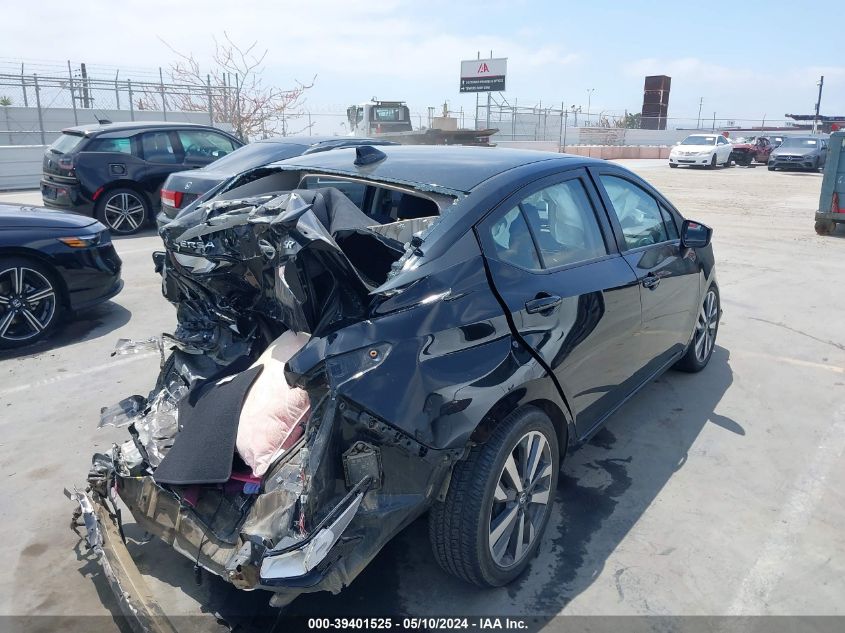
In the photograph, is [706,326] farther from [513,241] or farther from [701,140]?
[701,140]

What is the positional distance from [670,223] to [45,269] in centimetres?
502

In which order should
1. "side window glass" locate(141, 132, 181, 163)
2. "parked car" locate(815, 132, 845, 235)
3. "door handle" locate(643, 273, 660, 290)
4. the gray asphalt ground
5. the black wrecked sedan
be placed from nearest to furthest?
the black wrecked sedan
the gray asphalt ground
"door handle" locate(643, 273, 660, 290)
"side window glass" locate(141, 132, 181, 163)
"parked car" locate(815, 132, 845, 235)

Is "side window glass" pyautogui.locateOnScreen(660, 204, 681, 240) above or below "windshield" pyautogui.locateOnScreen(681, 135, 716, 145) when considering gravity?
below

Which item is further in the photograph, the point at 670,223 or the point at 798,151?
the point at 798,151

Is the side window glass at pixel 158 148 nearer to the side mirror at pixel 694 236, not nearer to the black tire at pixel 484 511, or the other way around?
the side mirror at pixel 694 236

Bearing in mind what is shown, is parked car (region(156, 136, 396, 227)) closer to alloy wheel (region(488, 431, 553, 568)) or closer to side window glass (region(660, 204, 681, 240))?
side window glass (region(660, 204, 681, 240))

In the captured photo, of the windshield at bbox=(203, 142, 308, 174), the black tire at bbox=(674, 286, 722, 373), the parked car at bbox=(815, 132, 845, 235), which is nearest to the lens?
the black tire at bbox=(674, 286, 722, 373)

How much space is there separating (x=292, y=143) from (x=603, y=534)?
271 inches

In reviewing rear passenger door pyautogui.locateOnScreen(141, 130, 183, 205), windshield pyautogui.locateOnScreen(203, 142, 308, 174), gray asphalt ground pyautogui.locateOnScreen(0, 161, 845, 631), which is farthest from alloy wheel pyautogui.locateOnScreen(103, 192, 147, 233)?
gray asphalt ground pyautogui.locateOnScreen(0, 161, 845, 631)

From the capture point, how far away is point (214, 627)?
263cm

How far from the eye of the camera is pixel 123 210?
34.7 ft

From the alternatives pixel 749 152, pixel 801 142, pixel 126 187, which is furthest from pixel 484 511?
pixel 749 152

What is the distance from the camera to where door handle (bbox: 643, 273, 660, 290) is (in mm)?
3802

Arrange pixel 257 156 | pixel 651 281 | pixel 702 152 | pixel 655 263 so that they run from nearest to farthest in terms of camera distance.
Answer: pixel 651 281, pixel 655 263, pixel 257 156, pixel 702 152
